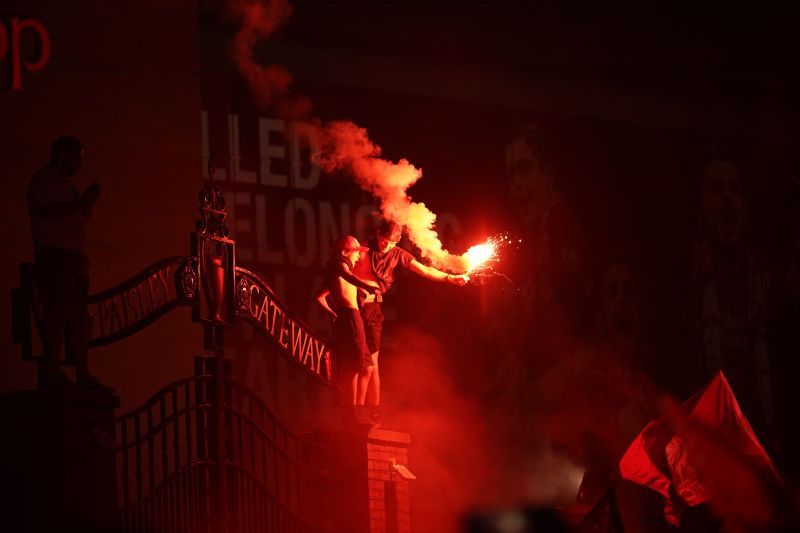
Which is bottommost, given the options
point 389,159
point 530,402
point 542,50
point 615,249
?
point 530,402

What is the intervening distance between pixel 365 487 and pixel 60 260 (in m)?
3.41

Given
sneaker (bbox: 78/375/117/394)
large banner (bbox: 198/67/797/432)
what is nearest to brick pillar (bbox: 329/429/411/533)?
sneaker (bbox: 78/375/117/394)

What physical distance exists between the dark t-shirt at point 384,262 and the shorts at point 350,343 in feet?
1.42

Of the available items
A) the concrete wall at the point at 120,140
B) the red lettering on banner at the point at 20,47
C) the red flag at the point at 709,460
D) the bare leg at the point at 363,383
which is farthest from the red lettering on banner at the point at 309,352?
the red lettering on banner at the point at 20,47

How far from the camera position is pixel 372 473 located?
12.1 meters

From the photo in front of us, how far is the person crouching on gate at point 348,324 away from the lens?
12245mm

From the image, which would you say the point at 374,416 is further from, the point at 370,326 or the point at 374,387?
the point at 370,326

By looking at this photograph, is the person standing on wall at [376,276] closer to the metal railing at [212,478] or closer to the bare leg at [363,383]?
the bare leg at [363,383]

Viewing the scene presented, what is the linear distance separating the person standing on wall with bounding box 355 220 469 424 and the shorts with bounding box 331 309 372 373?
157mm

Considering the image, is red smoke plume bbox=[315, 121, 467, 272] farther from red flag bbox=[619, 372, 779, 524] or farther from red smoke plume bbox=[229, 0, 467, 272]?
red flag bbox=[619, 372, 779, 524]

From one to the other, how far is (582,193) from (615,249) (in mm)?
922

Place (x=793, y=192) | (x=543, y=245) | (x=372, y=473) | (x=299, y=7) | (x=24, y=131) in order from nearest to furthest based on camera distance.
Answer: (x=372, y=473) < (x=24, y=131) < (x=299, y=7) < (x=543, y=245) < (x=793, y=192)

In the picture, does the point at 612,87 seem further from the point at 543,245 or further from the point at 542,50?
the point at 543,245

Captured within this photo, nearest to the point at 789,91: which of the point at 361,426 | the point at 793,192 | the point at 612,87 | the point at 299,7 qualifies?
the point at 793,192
